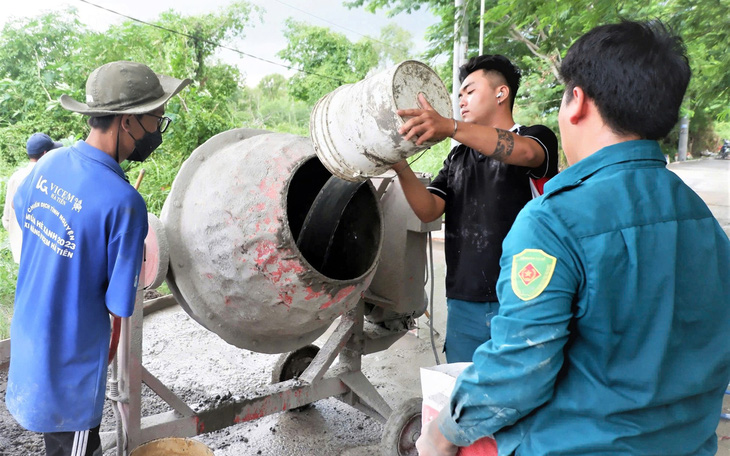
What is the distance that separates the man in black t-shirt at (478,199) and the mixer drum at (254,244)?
34 cm

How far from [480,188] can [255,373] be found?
2.50 meters

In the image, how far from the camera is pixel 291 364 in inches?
136

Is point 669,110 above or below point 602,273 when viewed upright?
above

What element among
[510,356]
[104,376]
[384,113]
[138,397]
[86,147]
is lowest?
[138,397]

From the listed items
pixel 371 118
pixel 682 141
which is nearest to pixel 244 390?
pixel 371 118

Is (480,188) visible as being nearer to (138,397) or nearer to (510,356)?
(510,356)

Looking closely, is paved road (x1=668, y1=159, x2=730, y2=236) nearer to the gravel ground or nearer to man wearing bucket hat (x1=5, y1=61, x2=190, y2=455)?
the gravel ground

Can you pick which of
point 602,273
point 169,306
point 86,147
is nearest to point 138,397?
point 86,147

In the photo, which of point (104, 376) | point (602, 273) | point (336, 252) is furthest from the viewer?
point (336, 252)

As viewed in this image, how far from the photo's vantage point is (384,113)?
164 centimetres

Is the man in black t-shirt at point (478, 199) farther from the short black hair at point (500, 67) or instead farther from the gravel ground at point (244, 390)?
the gravel ground at point (244, 390)

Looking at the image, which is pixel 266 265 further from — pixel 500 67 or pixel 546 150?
pixel 500 67

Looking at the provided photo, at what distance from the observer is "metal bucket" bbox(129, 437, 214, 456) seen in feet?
6.66

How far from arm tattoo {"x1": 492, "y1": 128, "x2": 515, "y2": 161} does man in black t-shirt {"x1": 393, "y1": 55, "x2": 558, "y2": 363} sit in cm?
23
